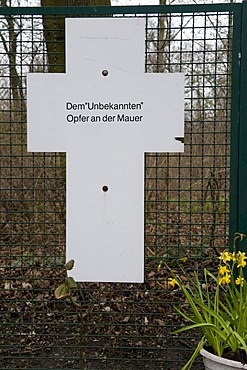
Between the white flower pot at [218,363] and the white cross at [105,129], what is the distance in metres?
0.80

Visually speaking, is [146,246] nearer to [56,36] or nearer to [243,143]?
[243,143]

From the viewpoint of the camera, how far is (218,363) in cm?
308

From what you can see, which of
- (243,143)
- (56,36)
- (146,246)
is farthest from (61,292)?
(56,36)

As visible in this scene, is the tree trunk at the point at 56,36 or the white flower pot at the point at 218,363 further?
the tree trunk at the point at 56,36

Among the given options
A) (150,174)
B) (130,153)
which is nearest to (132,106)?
(130,153)

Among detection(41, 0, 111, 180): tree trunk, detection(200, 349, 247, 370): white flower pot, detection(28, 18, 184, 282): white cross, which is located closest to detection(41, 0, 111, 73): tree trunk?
detection(41, 0, 111, 180): tree trunk

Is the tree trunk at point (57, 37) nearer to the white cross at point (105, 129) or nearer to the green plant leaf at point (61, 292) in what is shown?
the white cross at point (105, 129)

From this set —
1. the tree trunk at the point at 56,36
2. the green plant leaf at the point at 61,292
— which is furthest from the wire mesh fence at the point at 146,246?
the green plant leaf at the point at 61,292

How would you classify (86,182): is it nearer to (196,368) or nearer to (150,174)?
(196,368)

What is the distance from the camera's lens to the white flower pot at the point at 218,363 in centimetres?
300

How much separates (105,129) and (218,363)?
160 centimetres

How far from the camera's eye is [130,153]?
12.3 feet

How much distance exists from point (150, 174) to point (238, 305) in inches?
116

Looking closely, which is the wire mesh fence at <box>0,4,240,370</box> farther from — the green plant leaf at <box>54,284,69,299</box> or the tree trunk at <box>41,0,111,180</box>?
the green plant leaf at <box>54,284,69,299</box>
